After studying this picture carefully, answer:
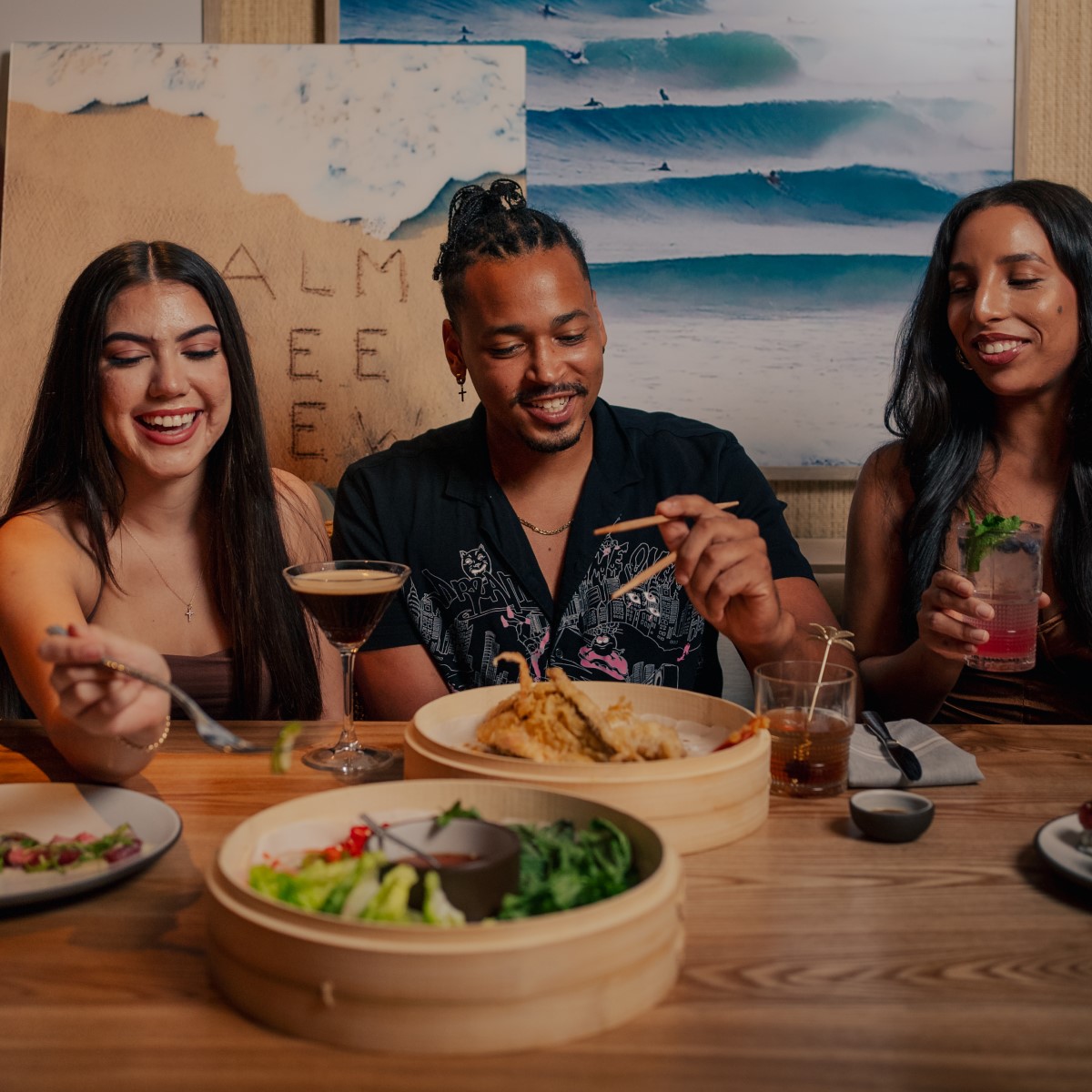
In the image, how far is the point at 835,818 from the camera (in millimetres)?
1380

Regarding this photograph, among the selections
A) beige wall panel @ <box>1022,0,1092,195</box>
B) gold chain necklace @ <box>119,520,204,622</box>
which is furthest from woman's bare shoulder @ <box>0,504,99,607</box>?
beige wall panel @ <box>1022,0,1092,195</box>

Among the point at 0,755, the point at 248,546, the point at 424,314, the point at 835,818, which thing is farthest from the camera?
the point at 424,314

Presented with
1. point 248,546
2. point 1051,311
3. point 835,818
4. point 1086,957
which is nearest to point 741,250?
point 1051,311

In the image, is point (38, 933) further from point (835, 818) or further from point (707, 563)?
point (707, 563)

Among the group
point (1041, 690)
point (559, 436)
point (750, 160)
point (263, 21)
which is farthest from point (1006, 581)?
point (263, 21)

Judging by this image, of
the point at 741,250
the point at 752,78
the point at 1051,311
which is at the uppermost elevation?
the point at 752,78

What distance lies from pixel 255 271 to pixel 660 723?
2.36 meters

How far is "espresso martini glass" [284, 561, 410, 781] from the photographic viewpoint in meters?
1.55

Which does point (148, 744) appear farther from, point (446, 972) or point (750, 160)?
point (750, 160)

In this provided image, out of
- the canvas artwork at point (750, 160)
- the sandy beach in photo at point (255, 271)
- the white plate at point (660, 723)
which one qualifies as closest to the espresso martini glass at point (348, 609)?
the white plate at point (660, 723)

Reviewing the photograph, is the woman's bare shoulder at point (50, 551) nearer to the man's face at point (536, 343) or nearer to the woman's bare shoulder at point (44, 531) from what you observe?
the woman's bare shoulder at point (44, 531)

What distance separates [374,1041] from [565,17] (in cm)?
322

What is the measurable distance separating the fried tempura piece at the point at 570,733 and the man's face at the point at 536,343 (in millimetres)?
887

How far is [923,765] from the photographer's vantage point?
4.93ft
